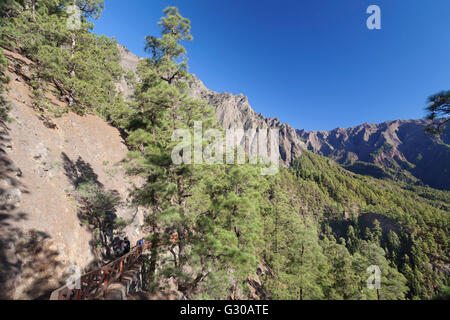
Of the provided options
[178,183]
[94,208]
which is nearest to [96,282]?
[178,183]

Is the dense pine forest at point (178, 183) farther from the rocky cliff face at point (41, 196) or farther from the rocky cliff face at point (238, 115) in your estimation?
the rocky cliff face at point (238, 115)

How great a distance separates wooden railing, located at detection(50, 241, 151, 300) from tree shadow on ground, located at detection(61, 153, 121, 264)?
2724mm

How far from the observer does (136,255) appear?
392 inches

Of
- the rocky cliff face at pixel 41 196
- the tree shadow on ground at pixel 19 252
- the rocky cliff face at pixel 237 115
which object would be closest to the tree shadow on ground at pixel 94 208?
the rocky cliff face at pixel 41 196

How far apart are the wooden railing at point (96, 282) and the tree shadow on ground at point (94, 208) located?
8.94 ft

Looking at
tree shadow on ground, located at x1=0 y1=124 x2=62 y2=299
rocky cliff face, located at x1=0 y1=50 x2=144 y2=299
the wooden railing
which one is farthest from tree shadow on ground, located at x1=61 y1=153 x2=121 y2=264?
the wooden railing

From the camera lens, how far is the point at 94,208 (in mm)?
11523

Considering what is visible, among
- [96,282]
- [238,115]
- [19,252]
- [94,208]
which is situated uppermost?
[238,115]

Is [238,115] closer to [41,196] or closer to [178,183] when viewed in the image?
[178,183]

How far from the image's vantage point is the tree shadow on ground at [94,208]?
1036 cm

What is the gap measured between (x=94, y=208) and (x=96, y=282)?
19.8 feet

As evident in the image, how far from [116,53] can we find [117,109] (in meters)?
11.3

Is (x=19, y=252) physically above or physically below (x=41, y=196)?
below

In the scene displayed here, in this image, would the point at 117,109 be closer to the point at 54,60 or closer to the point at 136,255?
the point at 54,60
